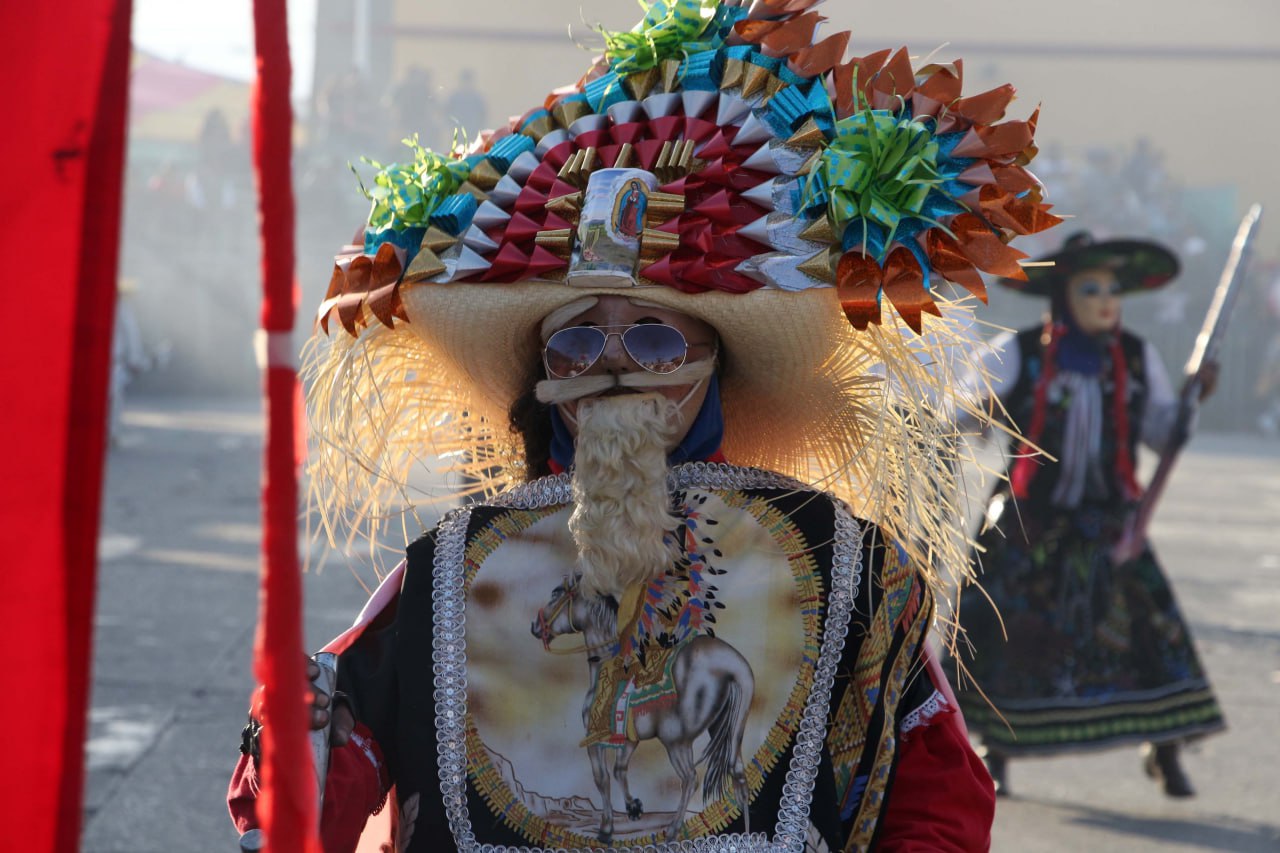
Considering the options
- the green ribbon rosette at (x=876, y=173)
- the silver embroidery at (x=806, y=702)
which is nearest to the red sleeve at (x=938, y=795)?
the silver embroidery at (x=806, y=702)

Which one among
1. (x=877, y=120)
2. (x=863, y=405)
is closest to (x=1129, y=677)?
(x=863, y=405)

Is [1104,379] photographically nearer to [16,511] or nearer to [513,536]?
[513,536]

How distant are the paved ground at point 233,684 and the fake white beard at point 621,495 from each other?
108 inches

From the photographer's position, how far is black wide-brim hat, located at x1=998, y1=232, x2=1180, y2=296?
5719mm

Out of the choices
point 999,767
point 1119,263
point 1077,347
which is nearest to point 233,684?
point 999,767

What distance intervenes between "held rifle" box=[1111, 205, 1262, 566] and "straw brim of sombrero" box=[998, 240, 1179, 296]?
23cm

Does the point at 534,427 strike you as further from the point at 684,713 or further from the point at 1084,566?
the point at 1084,566

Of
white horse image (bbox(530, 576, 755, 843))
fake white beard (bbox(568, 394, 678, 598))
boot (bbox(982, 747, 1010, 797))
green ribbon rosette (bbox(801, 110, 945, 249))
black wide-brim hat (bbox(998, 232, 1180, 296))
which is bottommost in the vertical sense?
boot (bbox(982, 747, 1010, 797))

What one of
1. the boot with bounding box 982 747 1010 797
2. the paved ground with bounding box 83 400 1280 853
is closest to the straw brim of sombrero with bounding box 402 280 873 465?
the paved ground with bounding box 83 400 1280 853

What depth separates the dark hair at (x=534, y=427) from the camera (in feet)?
8.03

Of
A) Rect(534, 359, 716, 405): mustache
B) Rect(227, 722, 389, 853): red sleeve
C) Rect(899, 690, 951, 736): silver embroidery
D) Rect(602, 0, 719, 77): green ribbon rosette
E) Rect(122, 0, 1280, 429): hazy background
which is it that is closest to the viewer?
Rect(227, 722, 389, 853): red sleeve

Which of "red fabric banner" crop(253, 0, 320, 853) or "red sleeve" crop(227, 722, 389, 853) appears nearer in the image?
"red fabric banner" crop(253, 0, 320, 853)

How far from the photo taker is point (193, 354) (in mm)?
23047

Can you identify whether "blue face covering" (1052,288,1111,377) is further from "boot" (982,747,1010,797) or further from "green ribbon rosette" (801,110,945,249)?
"green ribbon rosette" (801,110,945,249)
